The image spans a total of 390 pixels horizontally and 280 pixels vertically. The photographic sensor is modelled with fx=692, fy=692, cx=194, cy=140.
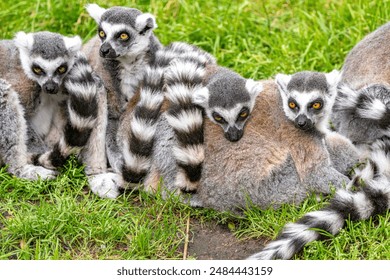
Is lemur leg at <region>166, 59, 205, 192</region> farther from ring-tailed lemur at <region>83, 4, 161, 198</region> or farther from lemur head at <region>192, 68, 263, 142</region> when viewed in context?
ring-tailed lemur at <region>83, 4, 161, 198</region>

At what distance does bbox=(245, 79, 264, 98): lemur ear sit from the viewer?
18.3ft

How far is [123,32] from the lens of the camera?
6.15 meters

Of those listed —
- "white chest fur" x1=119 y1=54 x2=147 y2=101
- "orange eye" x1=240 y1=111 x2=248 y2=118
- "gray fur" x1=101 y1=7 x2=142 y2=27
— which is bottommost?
"white chest fur" x1=119 y1=54 x2=147 y2=101

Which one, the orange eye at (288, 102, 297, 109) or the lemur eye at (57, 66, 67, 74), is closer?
the orange eye at (288, 102, 297, 109)

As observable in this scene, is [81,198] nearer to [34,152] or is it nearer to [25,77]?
[34,152]

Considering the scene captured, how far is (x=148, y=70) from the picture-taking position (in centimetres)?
589

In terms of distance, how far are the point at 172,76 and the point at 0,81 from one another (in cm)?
146

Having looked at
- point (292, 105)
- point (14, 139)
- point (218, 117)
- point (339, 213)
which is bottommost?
point (14, 139)

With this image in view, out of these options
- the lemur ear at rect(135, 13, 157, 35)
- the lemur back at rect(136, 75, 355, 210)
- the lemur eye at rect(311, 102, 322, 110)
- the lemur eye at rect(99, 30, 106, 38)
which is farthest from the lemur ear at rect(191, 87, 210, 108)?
the lemur eye at rect(99, 30, 106, 38)

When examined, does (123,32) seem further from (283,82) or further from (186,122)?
(283,82)

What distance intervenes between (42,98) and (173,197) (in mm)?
1489

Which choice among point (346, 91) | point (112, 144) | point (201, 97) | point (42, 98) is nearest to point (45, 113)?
point (42, 98)

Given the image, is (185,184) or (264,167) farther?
(185,184)

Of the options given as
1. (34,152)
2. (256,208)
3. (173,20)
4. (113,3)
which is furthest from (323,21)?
(34,152)
